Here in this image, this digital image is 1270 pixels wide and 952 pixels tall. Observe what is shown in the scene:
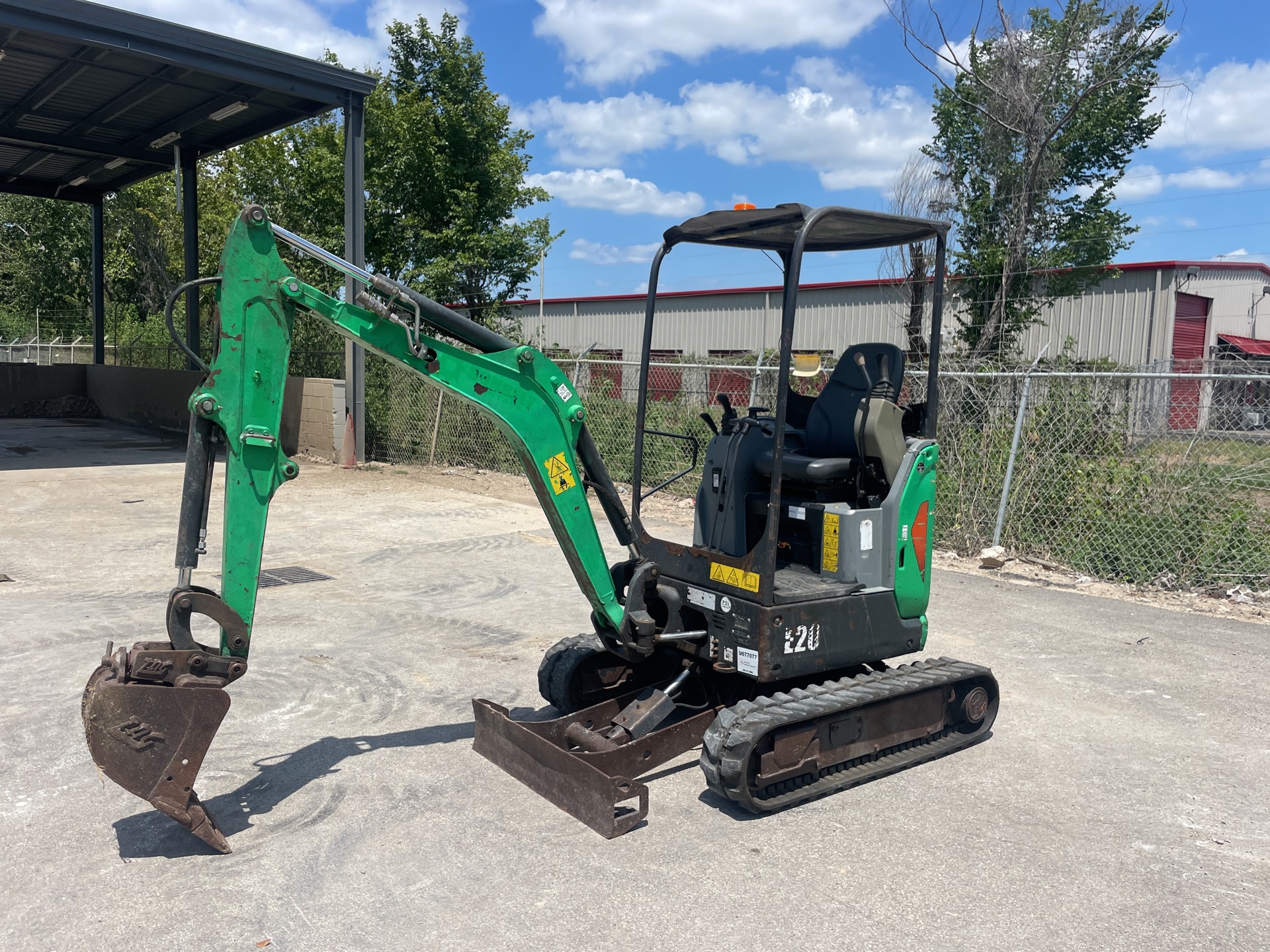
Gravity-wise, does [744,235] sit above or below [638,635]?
above

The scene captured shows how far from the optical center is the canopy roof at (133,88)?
41.5 ft

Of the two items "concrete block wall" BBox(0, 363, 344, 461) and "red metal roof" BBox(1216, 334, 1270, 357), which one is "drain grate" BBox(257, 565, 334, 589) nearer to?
"concrete block wall" BBox(0, 363, 344, 461)

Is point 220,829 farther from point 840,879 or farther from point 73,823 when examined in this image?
point 840,879

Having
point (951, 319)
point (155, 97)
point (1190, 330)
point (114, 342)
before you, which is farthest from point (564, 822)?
point (114, 342)

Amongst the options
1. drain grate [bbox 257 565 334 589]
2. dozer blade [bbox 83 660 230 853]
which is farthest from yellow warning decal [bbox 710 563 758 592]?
drain grate [bbox 257 565 334 589]

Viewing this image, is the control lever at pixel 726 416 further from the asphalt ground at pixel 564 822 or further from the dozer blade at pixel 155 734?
the dozer blade at pixel 155 734

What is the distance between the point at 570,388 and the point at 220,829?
2322mm

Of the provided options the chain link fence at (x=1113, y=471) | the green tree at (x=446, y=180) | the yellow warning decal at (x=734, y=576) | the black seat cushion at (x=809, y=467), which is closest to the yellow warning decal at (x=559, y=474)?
the yellow warning decal at (x=734, y=576)

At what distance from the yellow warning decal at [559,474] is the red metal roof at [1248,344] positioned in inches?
956

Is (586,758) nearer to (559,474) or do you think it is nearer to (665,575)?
(665,575)

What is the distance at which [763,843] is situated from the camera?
3938 millimetres

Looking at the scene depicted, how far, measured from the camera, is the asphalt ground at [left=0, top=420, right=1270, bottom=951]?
3.33 metres

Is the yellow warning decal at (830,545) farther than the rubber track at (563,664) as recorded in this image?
No

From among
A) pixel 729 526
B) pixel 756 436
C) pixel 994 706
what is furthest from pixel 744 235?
pixel 994 706
